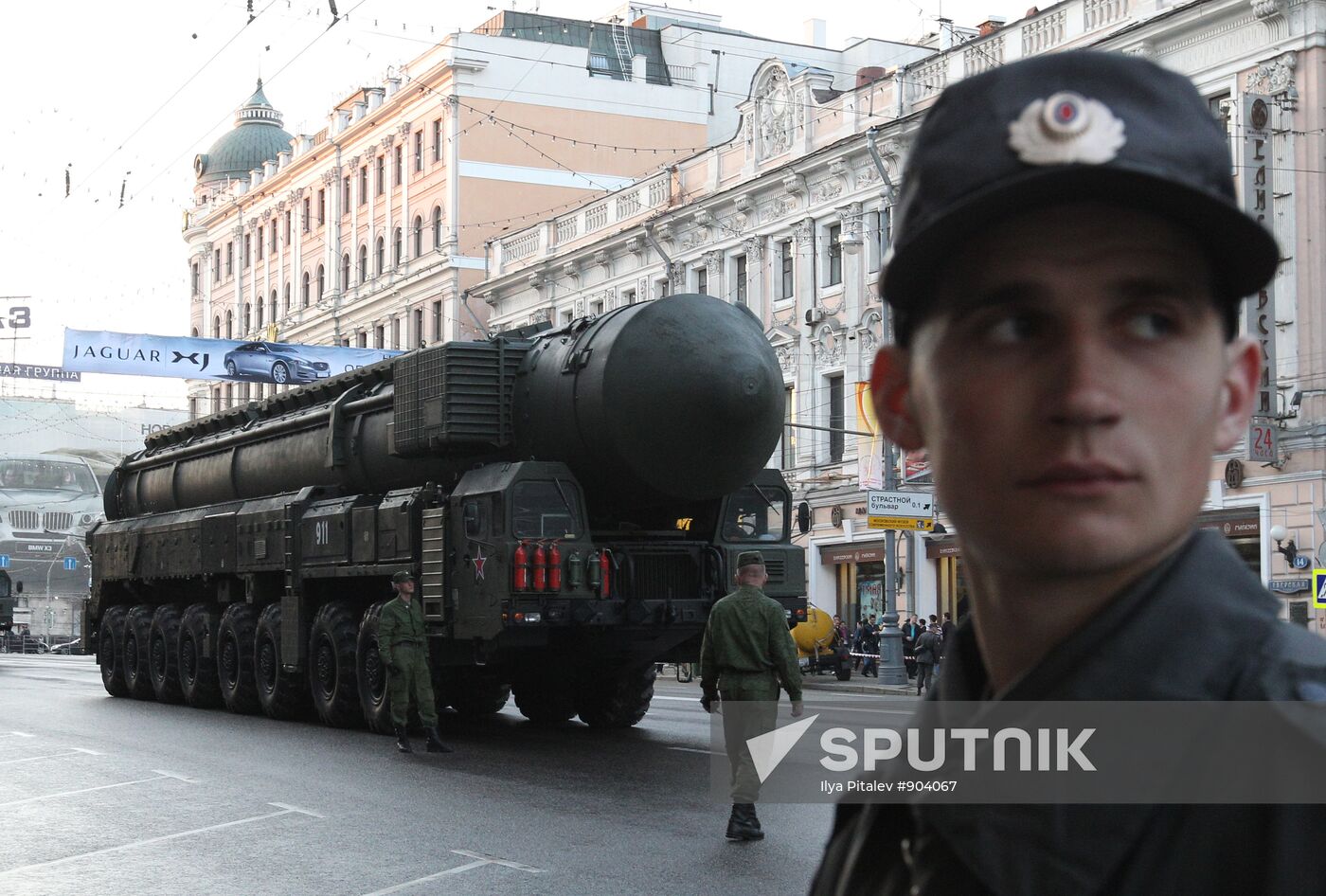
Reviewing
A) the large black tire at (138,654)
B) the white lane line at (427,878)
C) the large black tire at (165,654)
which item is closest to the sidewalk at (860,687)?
the large black tire at (165,654)

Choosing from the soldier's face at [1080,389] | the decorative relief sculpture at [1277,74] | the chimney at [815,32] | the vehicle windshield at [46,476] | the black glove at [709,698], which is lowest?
the black glove at [709,698]

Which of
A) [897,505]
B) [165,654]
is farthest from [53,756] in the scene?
[897,505]

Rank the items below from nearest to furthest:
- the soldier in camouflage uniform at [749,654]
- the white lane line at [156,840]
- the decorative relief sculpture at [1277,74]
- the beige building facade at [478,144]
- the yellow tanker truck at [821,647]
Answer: the white lane line at [156,840], the soldier in camouflage uniform at [749,654], the decorative relief sculpture at [1277,74], the yellow tanker truck at [821,647], the beige building facade at [478,144]

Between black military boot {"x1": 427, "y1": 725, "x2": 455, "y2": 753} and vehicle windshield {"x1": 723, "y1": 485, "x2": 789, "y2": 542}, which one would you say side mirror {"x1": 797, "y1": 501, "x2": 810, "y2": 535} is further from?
black military boot {"x1": 427, "y1": 725, "x2": 455, "y2": 753}

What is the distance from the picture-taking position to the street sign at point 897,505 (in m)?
29.8

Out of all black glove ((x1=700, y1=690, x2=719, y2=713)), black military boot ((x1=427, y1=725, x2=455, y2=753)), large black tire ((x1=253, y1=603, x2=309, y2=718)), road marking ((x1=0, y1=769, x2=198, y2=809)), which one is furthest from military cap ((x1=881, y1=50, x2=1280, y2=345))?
large black tire ((x1=253, y1=603, x2=309, y2=718))

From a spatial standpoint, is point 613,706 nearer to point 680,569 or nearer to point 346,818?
point 680,569

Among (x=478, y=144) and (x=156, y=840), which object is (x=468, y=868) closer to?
(x=156, y=840)

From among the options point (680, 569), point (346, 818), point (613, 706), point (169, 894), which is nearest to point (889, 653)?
point (613, 706)

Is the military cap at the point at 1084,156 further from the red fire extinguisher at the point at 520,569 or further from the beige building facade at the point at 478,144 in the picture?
the beige building facade at the point at 478,144

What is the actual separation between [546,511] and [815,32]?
1708 inches

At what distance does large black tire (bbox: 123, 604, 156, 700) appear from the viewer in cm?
2538

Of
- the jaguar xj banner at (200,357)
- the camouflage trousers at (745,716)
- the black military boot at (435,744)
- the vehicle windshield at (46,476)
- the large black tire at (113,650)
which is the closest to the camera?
the camouflage trousers at (745,716)

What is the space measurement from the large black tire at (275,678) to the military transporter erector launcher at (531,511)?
0.03 meters
